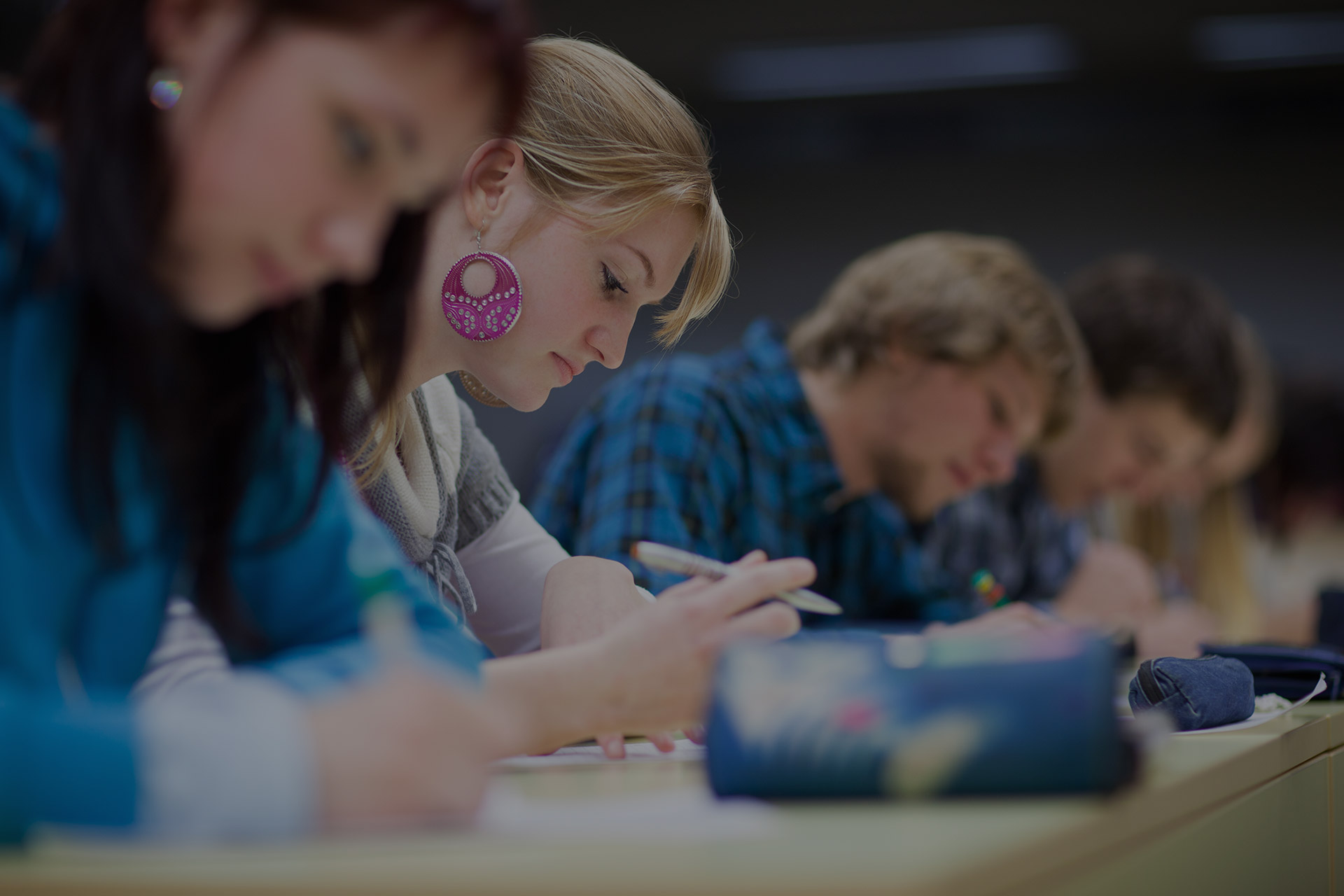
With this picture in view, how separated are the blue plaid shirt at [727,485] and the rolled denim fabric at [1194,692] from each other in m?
0.49

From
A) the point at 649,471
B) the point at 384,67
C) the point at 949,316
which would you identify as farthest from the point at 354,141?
the point at 949,316

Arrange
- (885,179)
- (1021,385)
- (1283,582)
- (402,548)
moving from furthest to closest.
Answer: (885,179), (1283,582), (1021,385), (402,548)

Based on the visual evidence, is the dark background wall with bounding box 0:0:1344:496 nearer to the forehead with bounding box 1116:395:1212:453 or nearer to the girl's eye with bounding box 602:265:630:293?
the forehead with bounding box 1116:395:1212:453

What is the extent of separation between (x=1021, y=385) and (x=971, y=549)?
532mm

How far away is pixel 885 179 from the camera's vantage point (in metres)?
4.25

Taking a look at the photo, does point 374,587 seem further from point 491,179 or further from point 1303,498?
point 1303,498

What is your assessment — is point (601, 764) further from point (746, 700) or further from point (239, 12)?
point (239, 12)

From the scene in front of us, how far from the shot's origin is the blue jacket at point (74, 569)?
1.50 ft

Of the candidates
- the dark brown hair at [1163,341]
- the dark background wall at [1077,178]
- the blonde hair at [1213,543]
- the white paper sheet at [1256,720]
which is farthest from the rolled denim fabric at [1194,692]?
the dark background wall at [1077,178]

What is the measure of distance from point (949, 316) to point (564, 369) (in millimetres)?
813

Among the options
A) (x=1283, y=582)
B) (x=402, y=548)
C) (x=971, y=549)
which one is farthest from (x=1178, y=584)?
(x=402, y=548)

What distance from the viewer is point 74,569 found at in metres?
0.58

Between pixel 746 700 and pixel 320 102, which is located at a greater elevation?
pixel 320 102

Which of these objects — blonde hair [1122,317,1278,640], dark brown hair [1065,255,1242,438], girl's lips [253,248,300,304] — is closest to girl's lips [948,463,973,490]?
dark brown hair [1065,255,1242,438]
